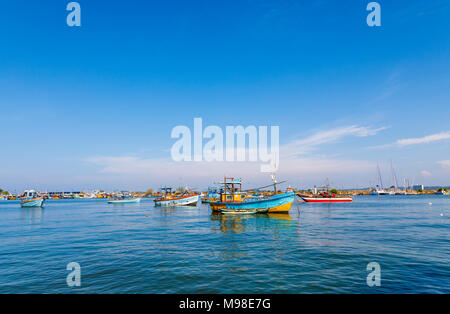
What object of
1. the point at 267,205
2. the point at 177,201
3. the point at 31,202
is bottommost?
the point at 31,202

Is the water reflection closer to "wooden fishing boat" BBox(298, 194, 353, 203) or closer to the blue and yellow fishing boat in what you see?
the blue and yellow fishing boat

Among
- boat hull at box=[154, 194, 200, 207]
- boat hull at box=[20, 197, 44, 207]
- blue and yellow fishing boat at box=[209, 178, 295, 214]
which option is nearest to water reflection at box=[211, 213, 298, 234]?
blue and yellow fishing boat at box=[209, 178, 295, 214]

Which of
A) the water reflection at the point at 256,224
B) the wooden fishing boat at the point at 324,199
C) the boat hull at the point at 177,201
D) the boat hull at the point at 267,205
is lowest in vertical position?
the wooden fishing boat at the point at 324,199

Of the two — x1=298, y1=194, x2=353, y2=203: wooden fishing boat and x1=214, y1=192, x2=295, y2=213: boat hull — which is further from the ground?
x1=214, y1=192, x2=295, y2=213: boat hull

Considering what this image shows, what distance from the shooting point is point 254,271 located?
532 inches

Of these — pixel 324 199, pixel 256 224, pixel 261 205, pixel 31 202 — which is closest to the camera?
pixel 256 224

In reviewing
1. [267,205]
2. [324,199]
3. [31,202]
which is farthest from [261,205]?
[31,202]

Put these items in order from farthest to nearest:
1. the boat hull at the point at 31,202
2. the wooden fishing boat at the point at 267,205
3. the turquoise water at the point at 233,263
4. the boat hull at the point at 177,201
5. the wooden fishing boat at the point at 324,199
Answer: the wooden fishing boat at the point at 324,199 → the boat hull at the point at 177,201 → the boat hull at the point at 31,202 → the wooden fishing boat at the point at 267,205 → the turquoise water at the point at 233,263

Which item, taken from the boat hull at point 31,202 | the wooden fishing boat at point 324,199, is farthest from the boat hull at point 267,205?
the boat hull at point 31,202

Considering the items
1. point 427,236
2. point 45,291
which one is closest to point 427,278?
point 427,236

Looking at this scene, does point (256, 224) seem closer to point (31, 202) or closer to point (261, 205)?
point (261, 205)

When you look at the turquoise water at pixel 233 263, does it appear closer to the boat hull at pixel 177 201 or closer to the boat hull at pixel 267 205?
the boat hull at pixel 267 205
